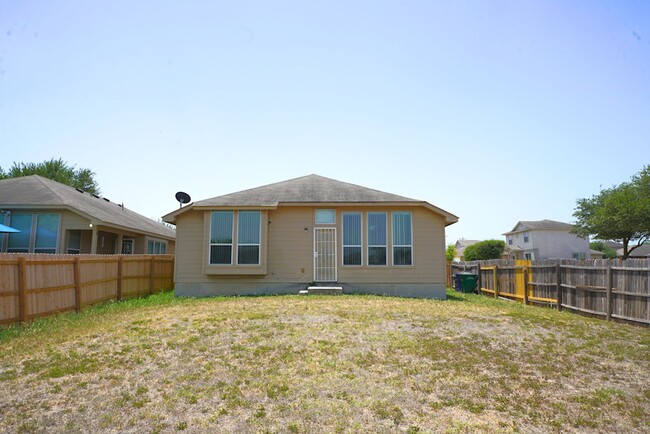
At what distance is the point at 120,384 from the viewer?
5.37 metres

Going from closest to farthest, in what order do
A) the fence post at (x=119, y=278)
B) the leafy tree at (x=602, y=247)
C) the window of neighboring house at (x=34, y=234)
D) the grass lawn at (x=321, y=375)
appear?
the grass lawn at (x=321, y=375), the fence post at (x=119, y=278), the window of neighboring house at (x=34, y=234), the leafy tree at (x=602, y=247)

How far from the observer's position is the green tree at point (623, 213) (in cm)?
3425

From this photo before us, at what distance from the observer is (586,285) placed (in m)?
11.2

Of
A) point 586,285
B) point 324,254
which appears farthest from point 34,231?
point 586,285

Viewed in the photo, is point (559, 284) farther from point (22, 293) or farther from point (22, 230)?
point (22, 230)

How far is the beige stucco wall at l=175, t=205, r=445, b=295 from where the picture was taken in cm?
1491

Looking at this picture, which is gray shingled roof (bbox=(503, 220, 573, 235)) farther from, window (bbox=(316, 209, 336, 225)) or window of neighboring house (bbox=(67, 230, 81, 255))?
window of neighboring house (bbox=(67, 230, 81, 255))

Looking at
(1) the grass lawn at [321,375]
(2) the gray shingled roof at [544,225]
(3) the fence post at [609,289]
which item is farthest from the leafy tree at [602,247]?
(1) the grass lawn at [321,375]

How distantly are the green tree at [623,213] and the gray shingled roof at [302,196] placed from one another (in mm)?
27701

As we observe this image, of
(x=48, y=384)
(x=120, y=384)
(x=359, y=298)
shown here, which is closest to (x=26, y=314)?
(x=48, y=384)

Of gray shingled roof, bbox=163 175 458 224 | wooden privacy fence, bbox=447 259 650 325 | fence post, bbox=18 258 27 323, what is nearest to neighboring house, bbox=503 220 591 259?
wooden privacy fence, bbox=447 259 650 325

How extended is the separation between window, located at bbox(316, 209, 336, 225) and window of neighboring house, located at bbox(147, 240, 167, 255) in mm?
12483

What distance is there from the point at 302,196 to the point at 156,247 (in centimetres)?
1347

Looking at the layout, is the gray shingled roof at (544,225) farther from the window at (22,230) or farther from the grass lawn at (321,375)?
the window at (22,230)
